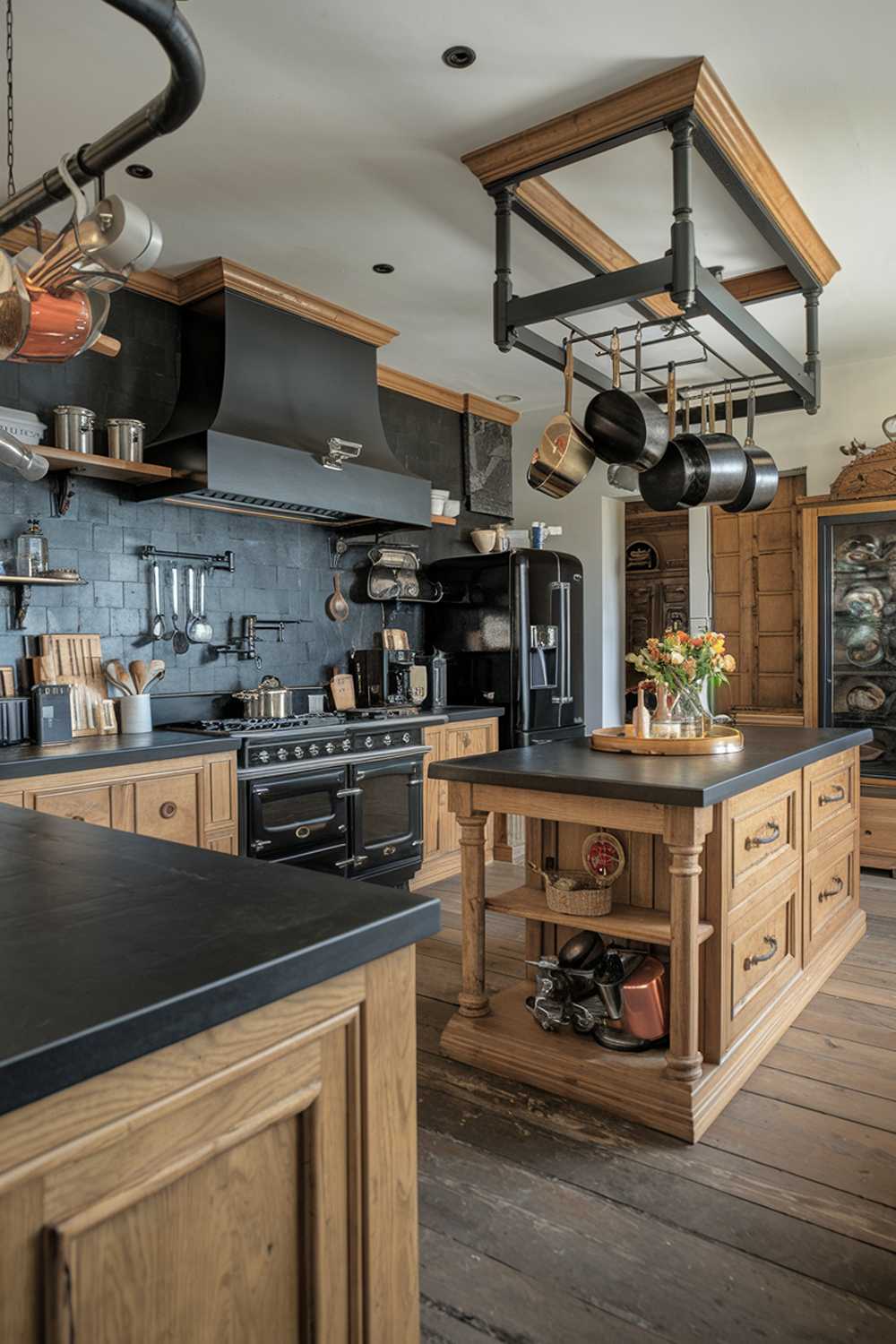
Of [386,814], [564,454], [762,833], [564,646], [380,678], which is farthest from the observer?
[564,646]

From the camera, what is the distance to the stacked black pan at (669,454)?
2975mm

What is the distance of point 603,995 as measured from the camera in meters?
2.55

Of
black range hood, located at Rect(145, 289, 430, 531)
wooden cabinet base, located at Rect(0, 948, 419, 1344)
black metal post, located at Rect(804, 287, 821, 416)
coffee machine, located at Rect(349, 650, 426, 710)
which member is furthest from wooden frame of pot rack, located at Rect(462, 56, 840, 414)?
wooden cabinet base, located at Rect(0, 948, 419, 1344)

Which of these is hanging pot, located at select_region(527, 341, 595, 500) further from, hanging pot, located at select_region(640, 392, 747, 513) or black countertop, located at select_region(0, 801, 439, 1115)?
black countertop, located at select_region(0, 801, 439, 1115)

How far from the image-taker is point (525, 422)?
6.45m

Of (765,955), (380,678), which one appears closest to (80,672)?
(380,678)

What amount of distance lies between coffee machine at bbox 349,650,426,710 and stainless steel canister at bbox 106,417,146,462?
1.76m

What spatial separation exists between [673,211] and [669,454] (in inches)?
30.7

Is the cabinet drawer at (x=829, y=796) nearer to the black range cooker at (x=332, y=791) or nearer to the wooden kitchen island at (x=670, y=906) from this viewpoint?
the wooden kitchen island at (x=670, y=906)

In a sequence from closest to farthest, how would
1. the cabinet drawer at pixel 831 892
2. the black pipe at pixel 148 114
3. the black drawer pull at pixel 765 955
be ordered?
the black pipe at pixel 148 114 < the black drawer pull at pixel 765 955 < the cabinet drawer at pixel 831 892

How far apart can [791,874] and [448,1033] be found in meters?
1.28

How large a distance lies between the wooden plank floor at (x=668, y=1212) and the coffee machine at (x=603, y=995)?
22 centimetres

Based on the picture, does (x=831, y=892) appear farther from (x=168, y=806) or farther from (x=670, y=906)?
(x=168, y=806)

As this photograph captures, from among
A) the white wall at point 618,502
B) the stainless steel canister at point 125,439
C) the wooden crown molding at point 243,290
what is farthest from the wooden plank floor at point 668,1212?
the white wall at point 618,502
